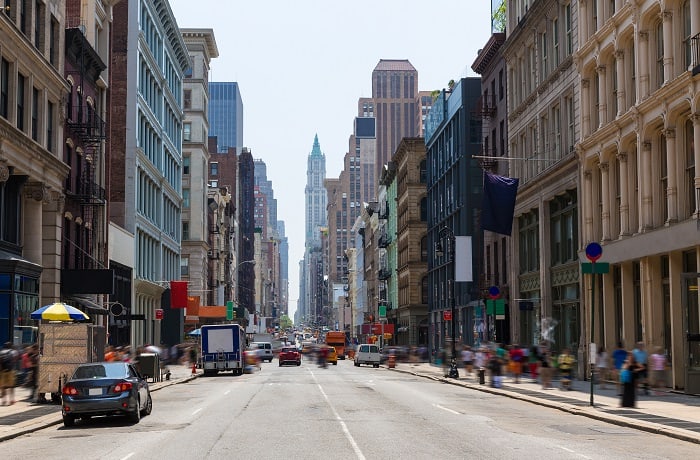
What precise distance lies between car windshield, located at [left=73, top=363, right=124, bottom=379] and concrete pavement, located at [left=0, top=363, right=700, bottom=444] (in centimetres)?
159

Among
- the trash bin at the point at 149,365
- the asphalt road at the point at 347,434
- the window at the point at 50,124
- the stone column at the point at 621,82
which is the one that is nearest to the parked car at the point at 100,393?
the asphalt road at the point at 347,434

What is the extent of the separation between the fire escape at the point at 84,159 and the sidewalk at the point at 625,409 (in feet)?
72.3

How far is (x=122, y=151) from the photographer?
65750 mm

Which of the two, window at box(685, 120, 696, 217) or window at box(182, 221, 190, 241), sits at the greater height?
window at box(182, 221, 190, 241)

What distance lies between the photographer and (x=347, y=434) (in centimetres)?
2070

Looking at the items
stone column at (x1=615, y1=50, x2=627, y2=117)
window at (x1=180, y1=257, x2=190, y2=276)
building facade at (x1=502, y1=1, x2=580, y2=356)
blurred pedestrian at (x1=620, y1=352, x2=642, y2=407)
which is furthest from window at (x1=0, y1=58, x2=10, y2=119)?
window at (x1=180, y1=257, x2=190, y2=276)

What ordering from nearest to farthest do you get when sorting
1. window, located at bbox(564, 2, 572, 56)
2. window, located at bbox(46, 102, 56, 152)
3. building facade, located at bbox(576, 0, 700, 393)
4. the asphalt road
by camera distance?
the asphalt road < building facade, located at bbox(576, 0, 700, 393) < window, located at bbox(46, 102, 56, 152) < window, located at bbox(564, 2, 572, 56)

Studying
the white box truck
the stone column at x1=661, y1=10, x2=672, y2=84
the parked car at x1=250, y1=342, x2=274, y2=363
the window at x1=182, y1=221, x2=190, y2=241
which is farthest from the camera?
the window at x1=182, y1=221, x2=190, y2=241

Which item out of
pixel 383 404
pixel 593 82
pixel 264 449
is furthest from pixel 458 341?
pixel 264 449

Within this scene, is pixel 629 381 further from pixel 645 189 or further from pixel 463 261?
pixel 463 261

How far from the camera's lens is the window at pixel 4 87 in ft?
124

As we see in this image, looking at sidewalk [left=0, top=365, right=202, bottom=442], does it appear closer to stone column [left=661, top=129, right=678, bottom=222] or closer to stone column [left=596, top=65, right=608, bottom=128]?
stone column [left=661, top=129, right=678, bottom=222]

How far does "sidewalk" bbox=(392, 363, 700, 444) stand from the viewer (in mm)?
22453

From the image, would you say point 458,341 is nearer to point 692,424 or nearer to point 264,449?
point 692,424
